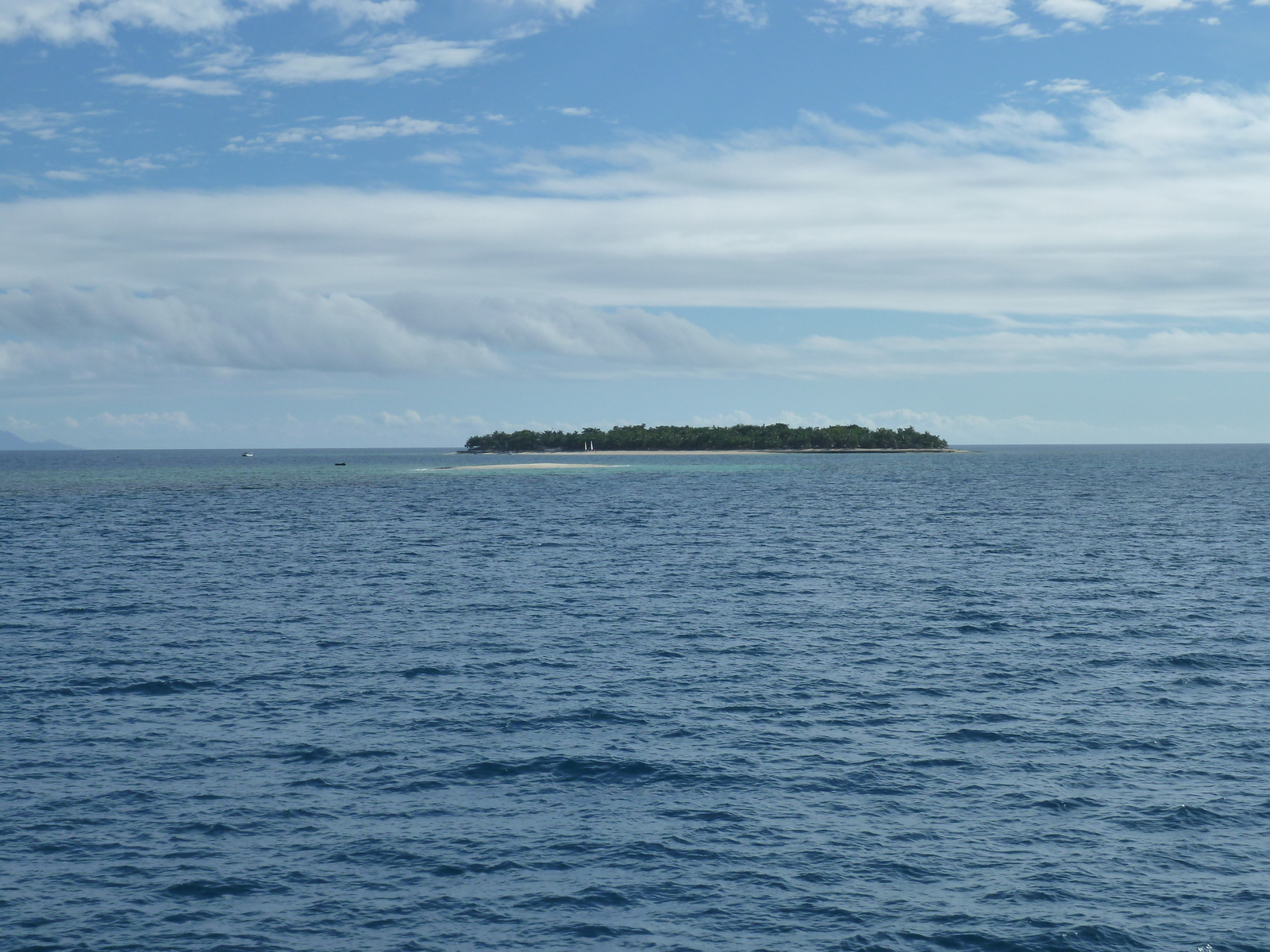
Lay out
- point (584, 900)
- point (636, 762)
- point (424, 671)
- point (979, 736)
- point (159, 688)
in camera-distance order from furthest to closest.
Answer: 1. point (424, 671)
2. point (159, 688)
3. point (979, 736)
4. point (636, 762)
5. point (584, 900)

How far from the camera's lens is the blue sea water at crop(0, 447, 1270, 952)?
20.5m

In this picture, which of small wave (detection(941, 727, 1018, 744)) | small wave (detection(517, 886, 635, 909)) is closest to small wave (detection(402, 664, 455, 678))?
small wave (detection(941, 727, 1018, 744))

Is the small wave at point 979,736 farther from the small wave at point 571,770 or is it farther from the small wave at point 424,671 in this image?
the small wave at point 424,671

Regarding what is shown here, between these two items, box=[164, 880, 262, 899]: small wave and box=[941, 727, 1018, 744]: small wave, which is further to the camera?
box=[941, 727, 1018, 744]: small wave

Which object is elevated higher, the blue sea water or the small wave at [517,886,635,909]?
the blue sea water

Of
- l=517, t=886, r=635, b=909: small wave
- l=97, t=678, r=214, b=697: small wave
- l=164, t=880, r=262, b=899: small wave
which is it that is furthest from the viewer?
l=97, t=678, r=214, b=697: small wave

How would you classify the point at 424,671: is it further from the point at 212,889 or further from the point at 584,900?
the point at 584,900

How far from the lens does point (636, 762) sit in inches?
1141

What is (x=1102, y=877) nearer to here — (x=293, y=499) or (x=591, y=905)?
(x=591, y=905)

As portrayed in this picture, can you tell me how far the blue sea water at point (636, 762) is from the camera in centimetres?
2055

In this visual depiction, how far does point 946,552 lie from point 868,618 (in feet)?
102

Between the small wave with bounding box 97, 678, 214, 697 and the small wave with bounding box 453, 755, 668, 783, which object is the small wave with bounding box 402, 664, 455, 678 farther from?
the small wave with bounding box 453, 755, 668, 783

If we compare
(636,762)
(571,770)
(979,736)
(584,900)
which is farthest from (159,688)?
(979,736)

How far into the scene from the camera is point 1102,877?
21875mm
